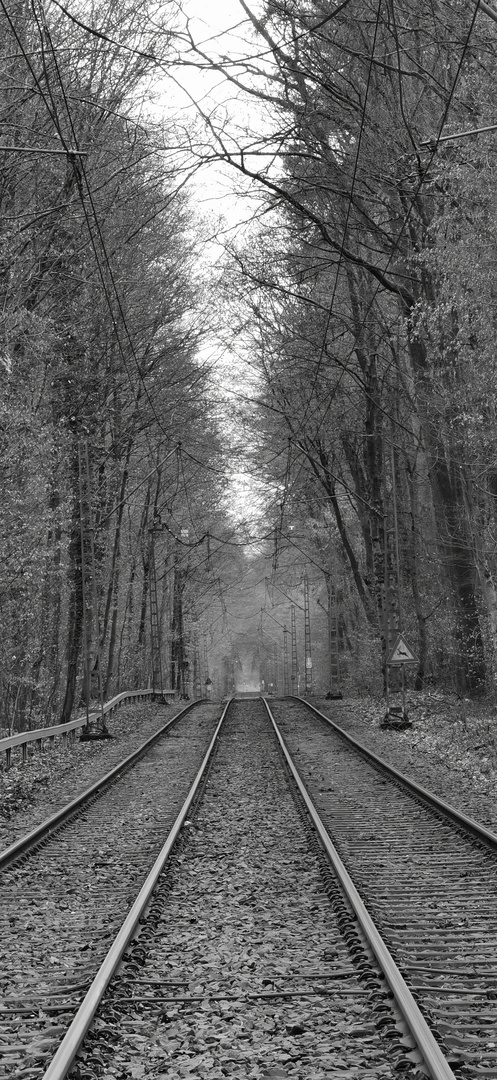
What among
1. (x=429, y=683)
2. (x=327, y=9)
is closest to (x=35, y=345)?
(x=327, y=9)

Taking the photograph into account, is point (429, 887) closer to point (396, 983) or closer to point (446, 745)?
point (396, 983)

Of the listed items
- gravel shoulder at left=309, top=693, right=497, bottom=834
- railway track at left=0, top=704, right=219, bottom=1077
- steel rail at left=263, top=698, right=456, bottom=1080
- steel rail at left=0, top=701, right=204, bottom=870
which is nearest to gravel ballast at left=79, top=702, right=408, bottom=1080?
steel rail at left=263, top=698, right=456, bottom=1080

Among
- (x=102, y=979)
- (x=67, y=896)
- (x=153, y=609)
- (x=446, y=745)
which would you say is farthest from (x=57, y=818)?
(x=153, y=609)

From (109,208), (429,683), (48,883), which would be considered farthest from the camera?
(429,683)

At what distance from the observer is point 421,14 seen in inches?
608

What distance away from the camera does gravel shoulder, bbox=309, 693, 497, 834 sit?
1316 centimetres

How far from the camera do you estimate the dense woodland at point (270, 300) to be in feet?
49.2

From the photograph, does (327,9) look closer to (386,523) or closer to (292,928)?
(386,523)

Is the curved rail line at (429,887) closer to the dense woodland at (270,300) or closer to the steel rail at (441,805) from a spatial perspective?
the steel rail at (441,805)

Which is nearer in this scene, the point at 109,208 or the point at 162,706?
the point at 109,208

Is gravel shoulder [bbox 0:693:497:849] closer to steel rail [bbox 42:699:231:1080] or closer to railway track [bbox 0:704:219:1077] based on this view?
railway track [bbox 0:704:219:1077]

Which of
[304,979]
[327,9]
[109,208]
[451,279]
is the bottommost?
[304,979]

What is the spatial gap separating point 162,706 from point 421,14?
85.6ft

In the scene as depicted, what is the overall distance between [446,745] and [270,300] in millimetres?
14182
